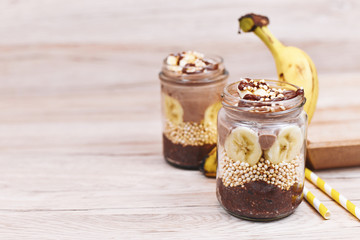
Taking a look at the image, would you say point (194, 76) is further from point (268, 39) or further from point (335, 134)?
point (335, 134)

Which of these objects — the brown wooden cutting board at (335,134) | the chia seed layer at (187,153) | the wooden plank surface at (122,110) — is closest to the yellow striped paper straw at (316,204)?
the wooden plank surface at (122,110)

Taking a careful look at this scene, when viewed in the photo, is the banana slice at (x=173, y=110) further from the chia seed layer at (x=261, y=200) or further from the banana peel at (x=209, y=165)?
the chia seed layer at (x=261, y=200)

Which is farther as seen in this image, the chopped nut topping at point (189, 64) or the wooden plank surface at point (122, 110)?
the chopped nut topping at point (189, 64)

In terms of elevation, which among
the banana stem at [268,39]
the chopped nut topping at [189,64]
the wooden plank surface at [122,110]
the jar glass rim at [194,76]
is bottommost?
the wooden plank surface at [122,110]

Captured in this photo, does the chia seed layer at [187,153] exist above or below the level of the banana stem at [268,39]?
below

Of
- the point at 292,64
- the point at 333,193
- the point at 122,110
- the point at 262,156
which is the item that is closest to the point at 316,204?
the point at 333,193
